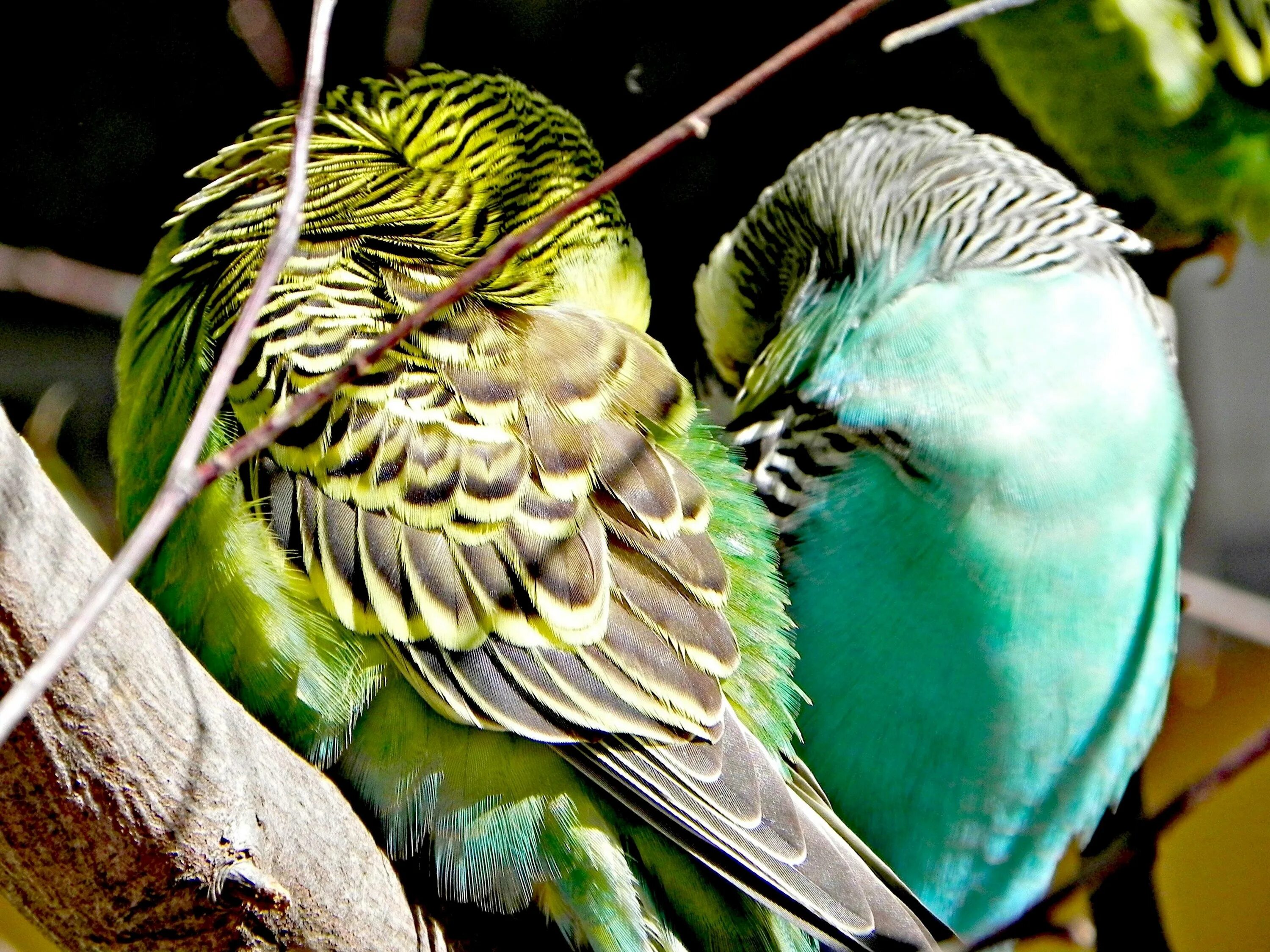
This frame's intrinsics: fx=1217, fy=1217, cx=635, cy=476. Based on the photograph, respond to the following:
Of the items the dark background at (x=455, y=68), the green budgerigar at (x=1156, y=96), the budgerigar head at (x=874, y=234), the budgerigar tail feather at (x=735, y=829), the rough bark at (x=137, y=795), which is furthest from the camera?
the dark background at (x=455, y=68)

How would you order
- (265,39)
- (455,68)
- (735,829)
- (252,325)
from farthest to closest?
(455,68) → (265,39) → (735,829) → (252,325)

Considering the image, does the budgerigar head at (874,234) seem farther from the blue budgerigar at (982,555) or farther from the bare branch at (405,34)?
the bare branch at (405,34)

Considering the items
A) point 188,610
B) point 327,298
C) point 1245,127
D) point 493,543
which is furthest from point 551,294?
point 1245,127

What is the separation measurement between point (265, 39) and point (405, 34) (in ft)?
0.67

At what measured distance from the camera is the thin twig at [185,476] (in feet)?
1.86

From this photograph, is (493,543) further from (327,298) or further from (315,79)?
(315,79)

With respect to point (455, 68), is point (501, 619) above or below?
below

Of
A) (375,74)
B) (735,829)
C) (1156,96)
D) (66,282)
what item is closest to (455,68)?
(375,74)

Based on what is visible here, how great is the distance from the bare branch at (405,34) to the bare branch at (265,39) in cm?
14

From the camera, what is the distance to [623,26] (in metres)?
1.90

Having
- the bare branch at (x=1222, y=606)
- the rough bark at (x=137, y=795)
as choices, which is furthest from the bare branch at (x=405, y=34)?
the bare branch at (x=1222, y=606)

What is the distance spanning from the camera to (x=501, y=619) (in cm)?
101

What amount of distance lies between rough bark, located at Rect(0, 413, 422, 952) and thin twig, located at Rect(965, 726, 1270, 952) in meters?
0.49

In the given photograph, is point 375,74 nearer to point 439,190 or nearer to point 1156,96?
point 439,190
